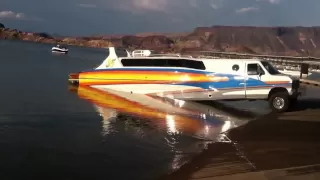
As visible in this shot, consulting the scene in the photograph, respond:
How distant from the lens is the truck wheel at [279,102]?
58.1 ft

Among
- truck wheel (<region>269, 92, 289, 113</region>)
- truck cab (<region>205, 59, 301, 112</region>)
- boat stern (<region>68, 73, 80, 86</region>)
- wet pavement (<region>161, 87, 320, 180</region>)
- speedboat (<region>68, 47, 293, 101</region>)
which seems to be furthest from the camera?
boat stern (<region>68, 73, 80, 86</region>)

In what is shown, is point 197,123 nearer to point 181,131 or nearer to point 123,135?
point 181,131

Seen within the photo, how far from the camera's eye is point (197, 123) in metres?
15.1

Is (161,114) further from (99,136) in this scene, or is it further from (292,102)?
(292,102)

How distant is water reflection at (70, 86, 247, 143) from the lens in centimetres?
1388

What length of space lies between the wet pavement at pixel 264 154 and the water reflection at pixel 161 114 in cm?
112

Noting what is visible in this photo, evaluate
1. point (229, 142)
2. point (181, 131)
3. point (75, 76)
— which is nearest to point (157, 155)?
point (229, 142)

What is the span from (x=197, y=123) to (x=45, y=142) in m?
5.65

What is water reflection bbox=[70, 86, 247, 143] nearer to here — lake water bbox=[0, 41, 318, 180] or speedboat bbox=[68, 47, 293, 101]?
lake water bbox=[0, 41, 318, 180]

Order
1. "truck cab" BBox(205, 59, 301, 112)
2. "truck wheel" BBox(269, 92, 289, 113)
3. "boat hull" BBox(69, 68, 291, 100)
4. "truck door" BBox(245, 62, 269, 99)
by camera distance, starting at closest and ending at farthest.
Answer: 1. "truck wheel" BBox(269, 92, 289, 113)
2. "truck cab" BBox(205, 59, 301, 112)
3. "truck door" BBox(245, 62, 269, 99)
4. "boat hull" BBox(69, 68, 291, 100)

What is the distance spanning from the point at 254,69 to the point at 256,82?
61 cm

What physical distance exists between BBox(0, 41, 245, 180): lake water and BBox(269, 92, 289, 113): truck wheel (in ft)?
11.6

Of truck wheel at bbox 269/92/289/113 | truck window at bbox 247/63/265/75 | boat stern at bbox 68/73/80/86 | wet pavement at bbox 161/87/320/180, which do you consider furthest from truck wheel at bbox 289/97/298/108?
boat stern at bbox 68/73/80/86

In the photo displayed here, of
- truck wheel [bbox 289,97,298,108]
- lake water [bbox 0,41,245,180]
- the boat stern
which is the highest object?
the boat stern
